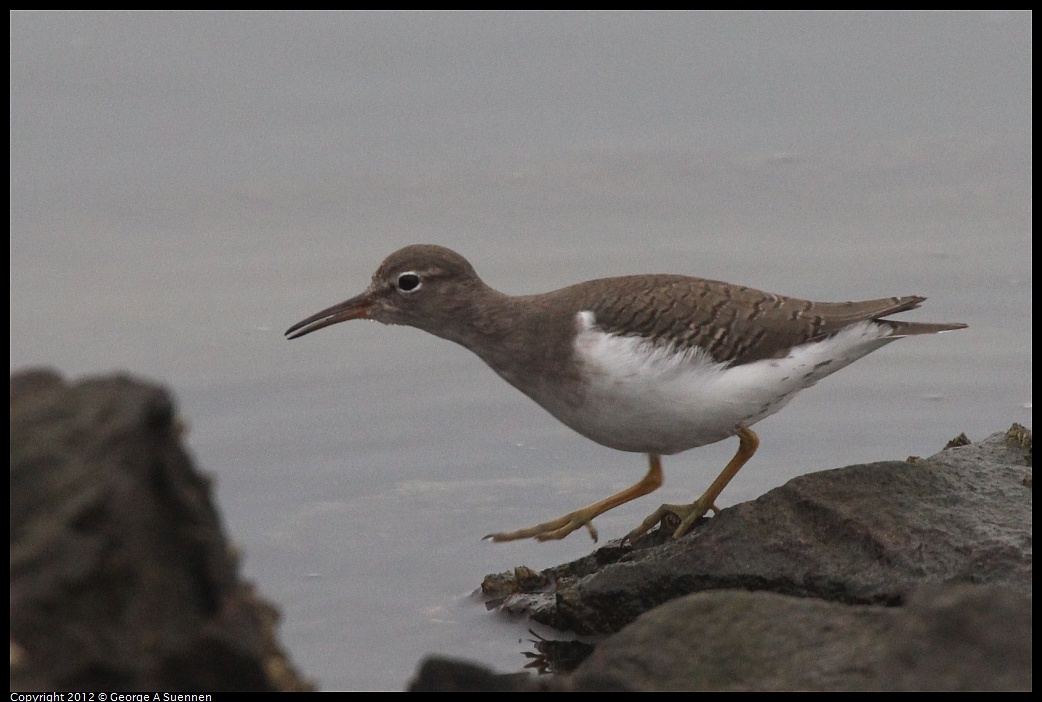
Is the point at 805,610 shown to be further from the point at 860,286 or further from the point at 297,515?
the point at 860,286

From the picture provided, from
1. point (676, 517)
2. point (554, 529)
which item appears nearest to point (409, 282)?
point (554, 529)

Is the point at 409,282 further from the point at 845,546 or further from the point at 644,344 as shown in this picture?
the point at 845,546

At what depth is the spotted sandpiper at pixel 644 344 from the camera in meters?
7.39

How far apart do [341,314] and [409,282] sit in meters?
0.47

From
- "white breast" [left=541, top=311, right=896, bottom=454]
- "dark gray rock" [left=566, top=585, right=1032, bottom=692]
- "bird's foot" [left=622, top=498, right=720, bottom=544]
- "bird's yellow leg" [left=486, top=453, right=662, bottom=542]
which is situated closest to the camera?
"dark gray rock" [left=566, top=585, right=1032, bottom=692]

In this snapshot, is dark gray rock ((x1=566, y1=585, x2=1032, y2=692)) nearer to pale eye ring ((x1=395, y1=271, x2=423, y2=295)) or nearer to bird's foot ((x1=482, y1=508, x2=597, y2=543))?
bird's foot ((x1=482, y1=508, x2=597, y2=543))

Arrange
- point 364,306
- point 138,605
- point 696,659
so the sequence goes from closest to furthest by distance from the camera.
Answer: point 138,605 → point 696,659 → point 364,306

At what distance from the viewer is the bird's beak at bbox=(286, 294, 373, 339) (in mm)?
8219

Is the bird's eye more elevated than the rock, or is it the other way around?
the bird's eye

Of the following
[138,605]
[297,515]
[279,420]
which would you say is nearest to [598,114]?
[279,420]

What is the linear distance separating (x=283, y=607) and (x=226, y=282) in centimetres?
419

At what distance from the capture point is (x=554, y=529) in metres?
8.12

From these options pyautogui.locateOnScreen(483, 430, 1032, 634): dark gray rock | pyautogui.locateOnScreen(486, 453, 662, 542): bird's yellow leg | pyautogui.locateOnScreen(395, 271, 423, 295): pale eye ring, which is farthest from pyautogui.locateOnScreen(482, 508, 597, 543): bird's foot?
pyautogui.locateOnScreen(395, 271, 423, 295): pale eye ring

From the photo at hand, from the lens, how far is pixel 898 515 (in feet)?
21.3
